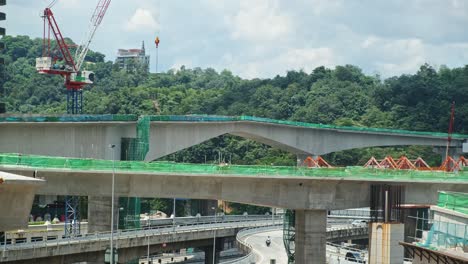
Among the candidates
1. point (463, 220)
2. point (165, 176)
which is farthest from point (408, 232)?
point (463, 220)

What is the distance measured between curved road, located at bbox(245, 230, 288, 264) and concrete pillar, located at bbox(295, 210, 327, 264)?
639 inches

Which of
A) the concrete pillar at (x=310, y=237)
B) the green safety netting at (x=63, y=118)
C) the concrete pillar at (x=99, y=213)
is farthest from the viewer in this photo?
the concrete pillar at (x=99, y=213)

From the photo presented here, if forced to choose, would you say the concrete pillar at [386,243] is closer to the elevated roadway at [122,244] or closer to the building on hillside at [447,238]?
the elevated roadway at [122,244]

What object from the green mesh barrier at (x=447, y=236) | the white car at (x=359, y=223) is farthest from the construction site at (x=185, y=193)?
the white car at (x=359, y=223)

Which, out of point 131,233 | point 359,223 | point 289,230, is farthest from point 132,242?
point 359,223

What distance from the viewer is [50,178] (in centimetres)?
7712

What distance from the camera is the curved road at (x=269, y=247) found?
10350 centimetres

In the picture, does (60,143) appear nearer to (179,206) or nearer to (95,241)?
(95,241)

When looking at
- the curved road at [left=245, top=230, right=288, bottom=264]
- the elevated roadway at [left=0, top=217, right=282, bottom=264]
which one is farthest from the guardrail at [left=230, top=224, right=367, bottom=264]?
the elevated roadway at [left=0, top=217, right=282, bottom=264]

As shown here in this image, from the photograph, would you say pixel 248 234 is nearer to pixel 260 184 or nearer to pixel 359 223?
pixel 359 223

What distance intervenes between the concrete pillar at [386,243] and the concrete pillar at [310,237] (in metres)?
4.59

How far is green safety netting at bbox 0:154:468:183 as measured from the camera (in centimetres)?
7694

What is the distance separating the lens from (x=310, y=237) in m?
83.1

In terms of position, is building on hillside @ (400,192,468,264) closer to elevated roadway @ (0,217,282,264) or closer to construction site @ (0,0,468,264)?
construction site @ (0,0,468,264)
